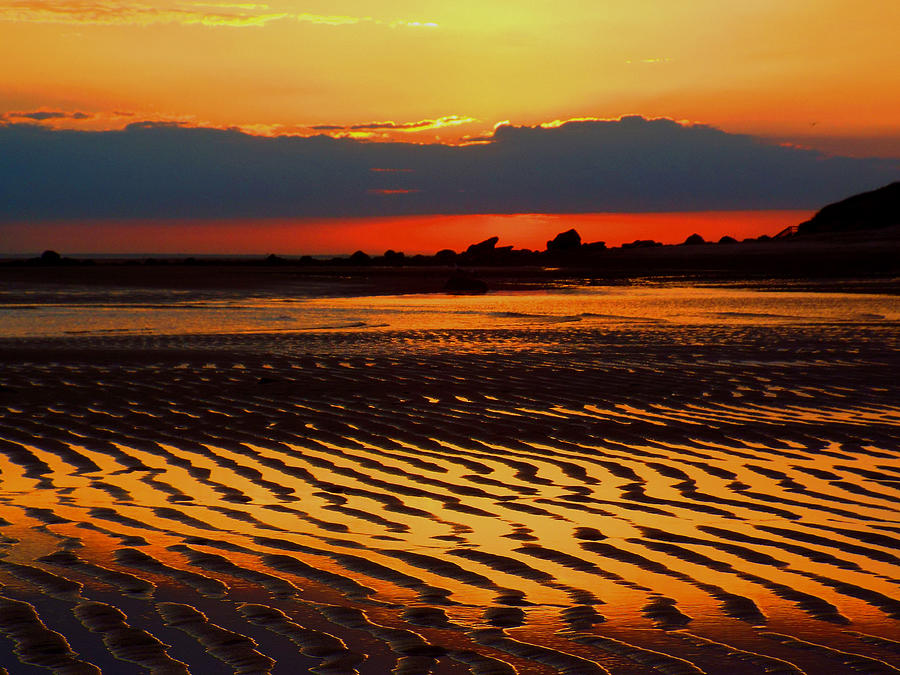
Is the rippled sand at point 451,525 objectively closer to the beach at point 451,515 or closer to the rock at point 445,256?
the beach at point 451,515

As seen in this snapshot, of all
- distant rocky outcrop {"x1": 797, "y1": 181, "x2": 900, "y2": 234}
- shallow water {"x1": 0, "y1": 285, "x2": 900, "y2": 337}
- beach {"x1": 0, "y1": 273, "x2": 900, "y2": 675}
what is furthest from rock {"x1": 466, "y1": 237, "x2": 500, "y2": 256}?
beach {"x1": 0, "y1": 273, "x2": 900, "y2": 675}

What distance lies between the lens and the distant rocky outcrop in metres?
71.5

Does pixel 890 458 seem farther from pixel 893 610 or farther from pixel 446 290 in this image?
pixel 446 290

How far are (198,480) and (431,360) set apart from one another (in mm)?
7338

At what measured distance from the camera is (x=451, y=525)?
5.27 meters

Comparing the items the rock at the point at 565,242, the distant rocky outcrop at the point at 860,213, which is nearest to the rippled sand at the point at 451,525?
the distant rocky outcrop at the point at 860,213

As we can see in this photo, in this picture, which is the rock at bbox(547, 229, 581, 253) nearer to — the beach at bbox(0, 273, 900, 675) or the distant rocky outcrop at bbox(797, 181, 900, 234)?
the distant rocky outcrop at bbox(797, 181, 900, 234)

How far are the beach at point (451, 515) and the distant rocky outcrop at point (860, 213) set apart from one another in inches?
2474

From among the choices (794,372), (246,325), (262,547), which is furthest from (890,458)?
(246,325)

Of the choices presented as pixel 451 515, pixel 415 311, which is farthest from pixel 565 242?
pixel 451 515

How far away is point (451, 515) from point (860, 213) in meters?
76.6

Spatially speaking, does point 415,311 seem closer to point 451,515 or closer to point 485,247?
point 451,515

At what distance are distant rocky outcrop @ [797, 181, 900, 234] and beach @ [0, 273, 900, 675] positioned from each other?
62.8 meters

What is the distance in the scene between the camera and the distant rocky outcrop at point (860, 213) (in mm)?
71494
